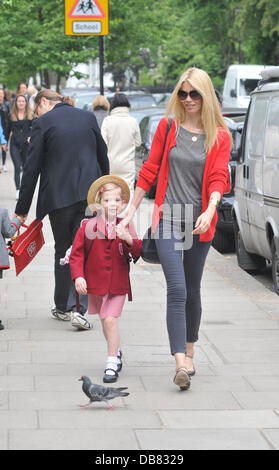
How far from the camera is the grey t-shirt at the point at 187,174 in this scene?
591 cm

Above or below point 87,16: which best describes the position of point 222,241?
below

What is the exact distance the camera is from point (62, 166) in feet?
25.7

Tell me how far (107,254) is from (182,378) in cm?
91

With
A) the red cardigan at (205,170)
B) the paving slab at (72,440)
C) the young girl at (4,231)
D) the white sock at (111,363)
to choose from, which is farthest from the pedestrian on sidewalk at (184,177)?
the young girl at (4,231)

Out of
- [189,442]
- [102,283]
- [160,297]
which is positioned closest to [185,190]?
[102,283]

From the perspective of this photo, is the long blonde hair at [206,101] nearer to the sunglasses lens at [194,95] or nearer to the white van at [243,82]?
the sunglasses lens at [194,95]

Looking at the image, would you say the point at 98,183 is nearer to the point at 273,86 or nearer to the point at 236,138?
the point at 273,86

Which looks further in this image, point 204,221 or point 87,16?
point 87,16

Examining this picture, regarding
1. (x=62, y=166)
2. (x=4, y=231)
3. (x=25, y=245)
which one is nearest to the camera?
(x=4, y=231)

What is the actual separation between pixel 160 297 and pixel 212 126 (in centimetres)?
331

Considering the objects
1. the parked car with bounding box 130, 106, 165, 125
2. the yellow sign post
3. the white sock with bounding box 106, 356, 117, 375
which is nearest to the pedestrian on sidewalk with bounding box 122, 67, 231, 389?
the white sock with bounding box 106, 356, 117, 375

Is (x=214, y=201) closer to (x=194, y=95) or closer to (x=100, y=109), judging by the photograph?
(x=194, y=95)

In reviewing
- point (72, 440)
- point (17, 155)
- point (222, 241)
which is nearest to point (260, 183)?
point (222, 241)

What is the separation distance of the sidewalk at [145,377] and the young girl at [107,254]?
1.12ft
